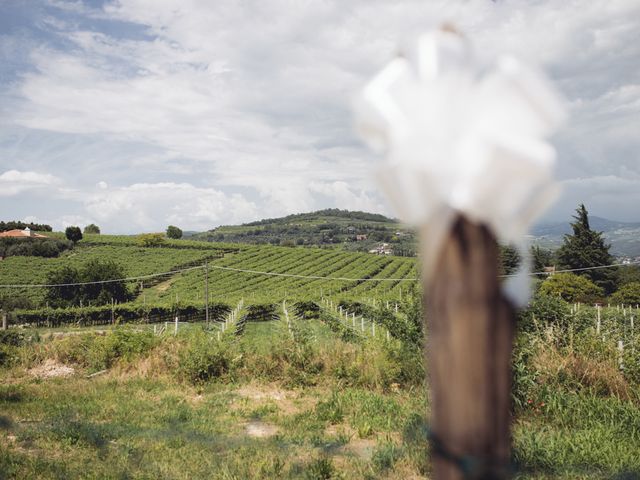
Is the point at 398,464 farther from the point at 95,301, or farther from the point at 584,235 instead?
the point at 584,235

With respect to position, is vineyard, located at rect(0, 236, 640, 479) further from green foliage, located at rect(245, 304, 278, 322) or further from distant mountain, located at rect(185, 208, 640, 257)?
distant mountain, located at rect(185, 208, 640, 257)

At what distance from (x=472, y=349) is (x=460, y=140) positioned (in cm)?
28

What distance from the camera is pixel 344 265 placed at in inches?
2327

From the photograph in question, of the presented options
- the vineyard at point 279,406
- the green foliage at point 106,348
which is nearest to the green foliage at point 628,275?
the vineyard at point 279,406

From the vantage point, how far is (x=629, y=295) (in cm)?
3350

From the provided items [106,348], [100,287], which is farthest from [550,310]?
[100,287]

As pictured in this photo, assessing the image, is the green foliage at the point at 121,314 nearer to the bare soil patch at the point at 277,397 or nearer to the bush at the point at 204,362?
the bush at the point at 204,362

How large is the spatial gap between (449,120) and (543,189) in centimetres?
16

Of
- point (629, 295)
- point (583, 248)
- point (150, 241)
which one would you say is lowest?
point (629, 295)

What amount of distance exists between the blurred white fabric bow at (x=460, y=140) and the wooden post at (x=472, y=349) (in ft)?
0.08

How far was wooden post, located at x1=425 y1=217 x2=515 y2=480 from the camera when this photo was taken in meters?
0.63

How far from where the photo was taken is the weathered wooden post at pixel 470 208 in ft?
2.04

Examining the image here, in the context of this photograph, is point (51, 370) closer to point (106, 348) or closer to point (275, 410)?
point (106, 348)

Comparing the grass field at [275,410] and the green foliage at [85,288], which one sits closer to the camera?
the grass field at [275,410]
